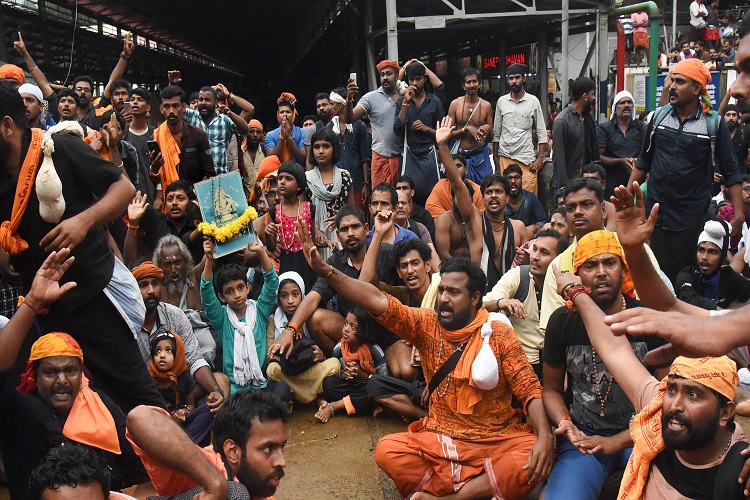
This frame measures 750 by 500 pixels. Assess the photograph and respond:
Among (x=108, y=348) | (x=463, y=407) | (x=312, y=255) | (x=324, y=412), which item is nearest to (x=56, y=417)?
(x=108, y=348)

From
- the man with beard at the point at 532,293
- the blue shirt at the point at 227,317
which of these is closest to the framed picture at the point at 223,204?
the blue shirt at the point at 227,317

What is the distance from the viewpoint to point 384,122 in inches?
318

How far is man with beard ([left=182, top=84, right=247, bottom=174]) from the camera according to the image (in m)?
7.54

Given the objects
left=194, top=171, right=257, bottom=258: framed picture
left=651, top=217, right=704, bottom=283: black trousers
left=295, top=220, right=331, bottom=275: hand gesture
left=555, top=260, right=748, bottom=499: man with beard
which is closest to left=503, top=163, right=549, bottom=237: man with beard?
left=651, top=217, right=704, bottom=283: black trousers

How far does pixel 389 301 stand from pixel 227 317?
1.75 metres

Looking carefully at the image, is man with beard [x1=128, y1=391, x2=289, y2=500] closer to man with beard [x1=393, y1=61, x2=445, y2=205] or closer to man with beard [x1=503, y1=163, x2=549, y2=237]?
man with beard [x1=503, y1=163, x2=549, y2=237]

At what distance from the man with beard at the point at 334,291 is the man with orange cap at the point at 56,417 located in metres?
2.20

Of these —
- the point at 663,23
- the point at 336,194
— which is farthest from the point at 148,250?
the point at 663,23

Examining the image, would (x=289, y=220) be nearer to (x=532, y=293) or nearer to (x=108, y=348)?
(x=532, y=293)

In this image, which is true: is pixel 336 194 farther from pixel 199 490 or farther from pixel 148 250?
pixel 199 490

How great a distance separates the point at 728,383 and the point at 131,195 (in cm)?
245

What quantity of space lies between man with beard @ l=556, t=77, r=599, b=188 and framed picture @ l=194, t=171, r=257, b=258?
3.58 m

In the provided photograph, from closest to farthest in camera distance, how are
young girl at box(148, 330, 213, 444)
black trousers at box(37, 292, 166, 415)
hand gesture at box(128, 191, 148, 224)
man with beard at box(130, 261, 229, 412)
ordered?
1. black trousers at box(37, 292, 166, 415)
2. young girl at box(148, 330, 213, 444)
3. man with beard at box(130, 261, 229, 412)
4. hand gesture at box(128, 191, 148, 224)

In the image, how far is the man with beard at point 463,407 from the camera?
3934 mm
